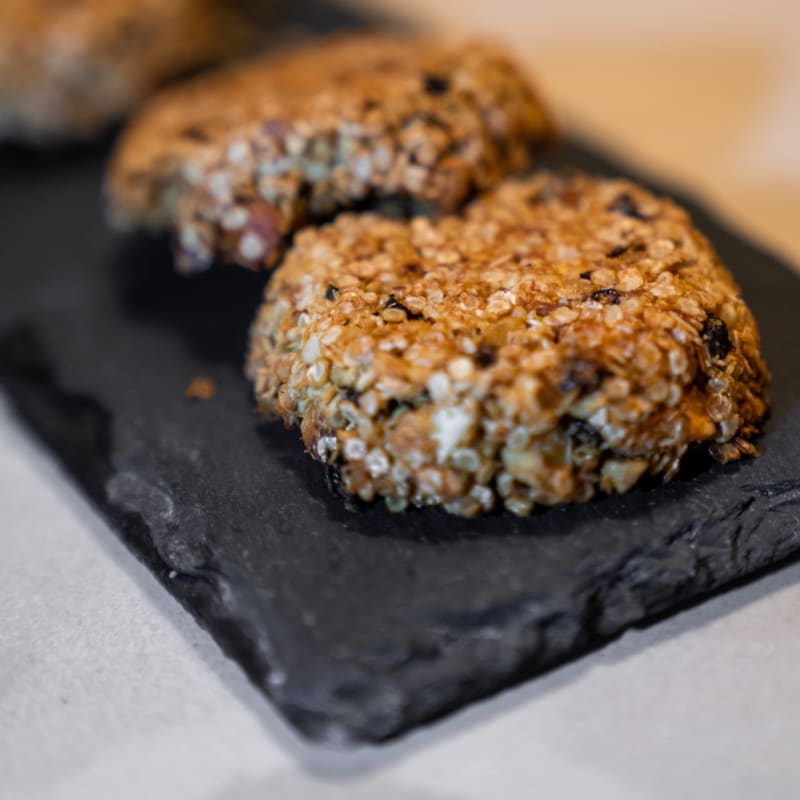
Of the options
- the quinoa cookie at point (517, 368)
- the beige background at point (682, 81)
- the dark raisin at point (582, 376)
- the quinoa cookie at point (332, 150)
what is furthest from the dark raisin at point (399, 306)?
the beige background at point (682, 81)

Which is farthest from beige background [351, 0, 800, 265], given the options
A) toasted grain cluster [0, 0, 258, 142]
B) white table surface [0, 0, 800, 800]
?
white table surface [0, 0, 800, 800]

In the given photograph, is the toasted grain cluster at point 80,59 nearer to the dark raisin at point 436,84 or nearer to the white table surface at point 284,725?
the dark raisin at point 436,84

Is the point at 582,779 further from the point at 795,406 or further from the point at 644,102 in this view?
the point at 644,102

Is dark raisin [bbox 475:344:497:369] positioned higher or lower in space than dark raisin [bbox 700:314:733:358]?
lower

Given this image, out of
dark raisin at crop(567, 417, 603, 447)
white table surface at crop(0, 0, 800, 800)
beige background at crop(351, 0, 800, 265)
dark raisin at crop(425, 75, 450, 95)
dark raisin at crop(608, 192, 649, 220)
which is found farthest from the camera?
beige background at crop(351, 0, 800, 265)

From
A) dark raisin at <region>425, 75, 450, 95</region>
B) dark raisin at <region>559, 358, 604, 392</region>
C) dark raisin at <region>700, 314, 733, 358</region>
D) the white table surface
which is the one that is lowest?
the white table surface

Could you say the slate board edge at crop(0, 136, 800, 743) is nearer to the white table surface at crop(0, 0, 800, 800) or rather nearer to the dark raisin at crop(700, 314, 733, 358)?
the white table surface at crop(0, 0, 800, 800)

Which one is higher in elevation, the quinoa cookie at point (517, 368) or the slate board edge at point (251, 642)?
the quinoa cookie at point (517, 368)
